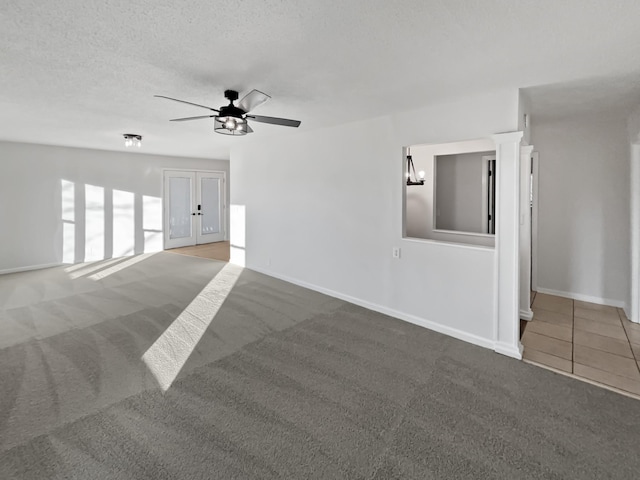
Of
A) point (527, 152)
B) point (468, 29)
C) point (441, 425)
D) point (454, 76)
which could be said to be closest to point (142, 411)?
point (441, 425)

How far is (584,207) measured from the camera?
14.6ft

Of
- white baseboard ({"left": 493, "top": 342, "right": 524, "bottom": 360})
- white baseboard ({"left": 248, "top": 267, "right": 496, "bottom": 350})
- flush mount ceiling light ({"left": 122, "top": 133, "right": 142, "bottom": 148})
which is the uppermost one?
flush mount ceiling light ({"left": 122, "top": 133, "right": 142, "bottom": 148})

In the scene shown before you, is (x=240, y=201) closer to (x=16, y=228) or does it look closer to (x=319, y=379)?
(x=16, y=228)

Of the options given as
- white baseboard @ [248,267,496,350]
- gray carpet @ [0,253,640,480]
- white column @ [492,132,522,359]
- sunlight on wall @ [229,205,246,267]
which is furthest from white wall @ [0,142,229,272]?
white column @ [492,132,522,359]

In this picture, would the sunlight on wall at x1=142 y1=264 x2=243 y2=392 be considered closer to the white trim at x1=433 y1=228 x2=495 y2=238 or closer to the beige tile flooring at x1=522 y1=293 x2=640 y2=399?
the beige tile flooring at x1=522 y1=293 x2=640 y2=399

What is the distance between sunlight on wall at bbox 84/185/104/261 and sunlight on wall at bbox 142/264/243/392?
12.0 ft

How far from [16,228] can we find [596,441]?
8.41 metres

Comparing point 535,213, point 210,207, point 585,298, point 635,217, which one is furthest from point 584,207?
point 210,207

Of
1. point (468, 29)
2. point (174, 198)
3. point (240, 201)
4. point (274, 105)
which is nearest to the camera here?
point (468, 29)

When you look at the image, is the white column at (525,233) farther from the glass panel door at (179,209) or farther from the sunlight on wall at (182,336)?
the glass panel door at (179,209)

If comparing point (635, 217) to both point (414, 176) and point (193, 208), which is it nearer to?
point (414, 176)

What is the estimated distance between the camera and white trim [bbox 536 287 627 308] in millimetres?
4270

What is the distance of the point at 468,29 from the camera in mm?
1918

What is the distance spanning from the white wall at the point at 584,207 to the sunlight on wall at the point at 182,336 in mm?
4796
